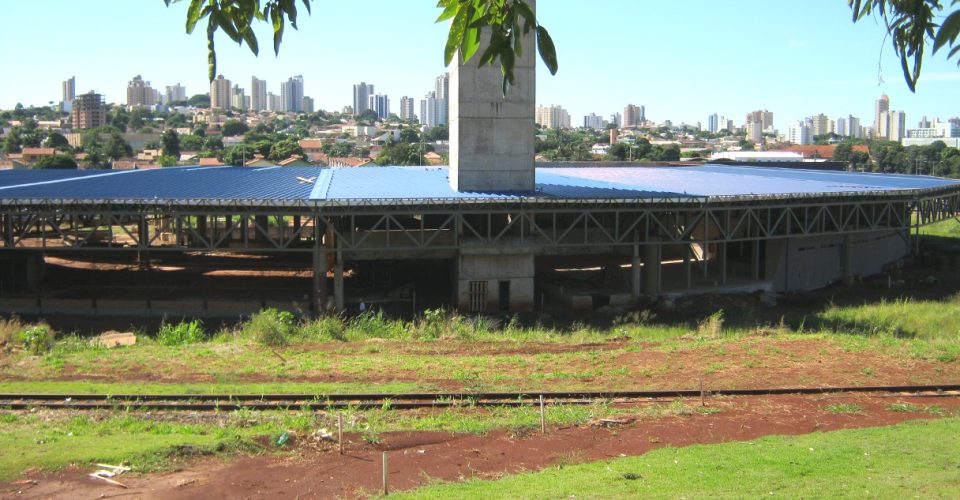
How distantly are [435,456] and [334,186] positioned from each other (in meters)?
28.0

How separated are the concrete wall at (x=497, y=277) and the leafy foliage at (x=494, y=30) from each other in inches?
1195

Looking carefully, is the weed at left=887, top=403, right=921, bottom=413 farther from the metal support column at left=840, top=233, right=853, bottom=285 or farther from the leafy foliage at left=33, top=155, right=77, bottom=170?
the leafy foliage at left=33, top=155, right=77, bottom=170

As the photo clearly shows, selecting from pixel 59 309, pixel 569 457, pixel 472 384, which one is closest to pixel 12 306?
pixel 59 309

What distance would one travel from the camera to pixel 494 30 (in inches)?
199

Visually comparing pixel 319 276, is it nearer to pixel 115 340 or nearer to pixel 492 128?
pixel 115 340

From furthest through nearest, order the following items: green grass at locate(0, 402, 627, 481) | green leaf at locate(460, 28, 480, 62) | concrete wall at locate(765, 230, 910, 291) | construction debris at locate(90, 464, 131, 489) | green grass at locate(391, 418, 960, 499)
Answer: concrete wall at locate(765, 230, 910, 291), green grass at locate(0, 402, 627, 481), construction debris at locate(90, 464, 131, 489), green grass at locate(391, 418, 960, 499), green leaf at locate(460, 28, 480, 62)

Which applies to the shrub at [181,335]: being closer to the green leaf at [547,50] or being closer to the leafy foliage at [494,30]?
the leafy foliage at [494,30]

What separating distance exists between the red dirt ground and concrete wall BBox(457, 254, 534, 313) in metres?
16.6

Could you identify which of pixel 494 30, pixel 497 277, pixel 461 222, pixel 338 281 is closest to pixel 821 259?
pixel 497 277

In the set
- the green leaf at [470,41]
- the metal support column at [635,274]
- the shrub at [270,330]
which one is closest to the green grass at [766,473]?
the green leaf at [470,41]

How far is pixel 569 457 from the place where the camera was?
15.9 metres

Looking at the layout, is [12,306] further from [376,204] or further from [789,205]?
[789,205]

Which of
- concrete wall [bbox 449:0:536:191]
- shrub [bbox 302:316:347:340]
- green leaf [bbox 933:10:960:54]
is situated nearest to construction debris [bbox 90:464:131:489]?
shrub [bbox 302:316:347:340]

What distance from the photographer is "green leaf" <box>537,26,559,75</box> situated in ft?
15.4
